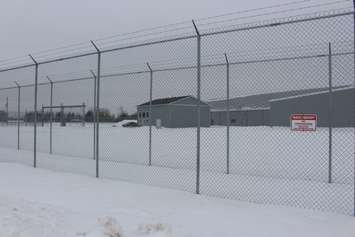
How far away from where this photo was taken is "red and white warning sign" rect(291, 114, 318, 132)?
4988 mm

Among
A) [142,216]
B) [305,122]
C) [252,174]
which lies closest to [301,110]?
[252,174]

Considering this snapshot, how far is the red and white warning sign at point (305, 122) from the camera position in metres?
4.99

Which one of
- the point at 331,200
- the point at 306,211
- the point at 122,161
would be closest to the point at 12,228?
the point at 306,211

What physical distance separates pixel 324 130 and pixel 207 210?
1644 centimetres

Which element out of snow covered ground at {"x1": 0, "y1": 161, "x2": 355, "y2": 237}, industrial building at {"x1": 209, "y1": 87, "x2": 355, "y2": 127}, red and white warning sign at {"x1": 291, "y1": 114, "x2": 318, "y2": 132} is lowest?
snow covered ground at {"x1": 0, "y1": 161, "x2": 355, "y2": 237}

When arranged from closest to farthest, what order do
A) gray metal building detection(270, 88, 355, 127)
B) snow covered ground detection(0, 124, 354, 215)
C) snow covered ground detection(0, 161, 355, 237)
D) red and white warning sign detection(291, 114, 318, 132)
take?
1. snow covered ground detection(0, 161, 355, 237)
2. red and white warning sign detection(291, 114, 318, 132)
3. snow covered ground detection(0, 124, 354, 215)
4. gray metal building detection(270, 88, 355, 127)

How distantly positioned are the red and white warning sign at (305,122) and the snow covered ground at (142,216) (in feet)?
4.02

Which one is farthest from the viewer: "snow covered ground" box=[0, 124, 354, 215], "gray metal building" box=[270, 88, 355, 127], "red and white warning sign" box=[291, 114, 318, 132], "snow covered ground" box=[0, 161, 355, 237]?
"gray metal building" box=[270, 88, 355, 127]

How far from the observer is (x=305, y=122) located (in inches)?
198

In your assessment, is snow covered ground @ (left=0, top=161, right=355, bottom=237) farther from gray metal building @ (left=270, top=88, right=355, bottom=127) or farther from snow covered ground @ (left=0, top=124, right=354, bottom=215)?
gray metal building @ (left=270, top=88, right=355, bottom=127)

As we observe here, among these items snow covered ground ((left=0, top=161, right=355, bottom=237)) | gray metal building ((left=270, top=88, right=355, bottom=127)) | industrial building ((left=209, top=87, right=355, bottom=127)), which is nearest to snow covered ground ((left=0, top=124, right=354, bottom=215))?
snow covered ground ((left=0, top=161, right=355, bottom=237))

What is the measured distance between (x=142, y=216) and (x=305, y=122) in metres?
2.80

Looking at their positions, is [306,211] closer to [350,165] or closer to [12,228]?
[12,228]

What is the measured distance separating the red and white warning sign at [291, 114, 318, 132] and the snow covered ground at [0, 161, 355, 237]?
48.2 inches
